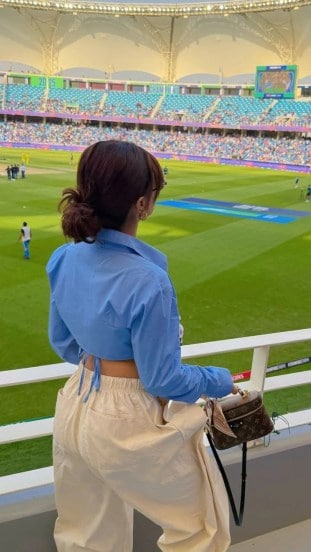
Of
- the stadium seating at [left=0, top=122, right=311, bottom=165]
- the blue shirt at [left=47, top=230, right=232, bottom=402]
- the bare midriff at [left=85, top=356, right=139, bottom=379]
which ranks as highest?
the blue shirt at [left=47, top=230, right=232, bottom=402]

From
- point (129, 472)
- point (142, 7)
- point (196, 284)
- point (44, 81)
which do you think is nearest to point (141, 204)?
point (129, 472)

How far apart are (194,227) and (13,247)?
6033mm

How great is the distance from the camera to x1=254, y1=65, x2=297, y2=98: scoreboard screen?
4896 centimetres

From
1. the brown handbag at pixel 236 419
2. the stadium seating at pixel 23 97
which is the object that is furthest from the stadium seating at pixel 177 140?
the brown handbag at pixel 236 419

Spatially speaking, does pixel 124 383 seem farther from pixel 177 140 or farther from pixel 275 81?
pixel 275 81

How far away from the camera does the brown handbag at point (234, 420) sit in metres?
1.74

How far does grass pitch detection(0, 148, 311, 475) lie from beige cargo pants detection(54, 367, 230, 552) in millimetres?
3081

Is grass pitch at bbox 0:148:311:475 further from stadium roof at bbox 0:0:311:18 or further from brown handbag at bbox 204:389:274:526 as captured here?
stadium roof at bbox 0:0:311:18

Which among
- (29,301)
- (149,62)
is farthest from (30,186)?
(149,62)

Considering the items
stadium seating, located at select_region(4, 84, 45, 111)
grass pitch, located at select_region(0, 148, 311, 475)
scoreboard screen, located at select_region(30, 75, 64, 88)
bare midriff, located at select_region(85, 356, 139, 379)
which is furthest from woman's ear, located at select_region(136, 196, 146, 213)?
scoreboard screen, located at select_region(30, 75, 64, 88)

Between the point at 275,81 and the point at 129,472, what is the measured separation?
2138 inches

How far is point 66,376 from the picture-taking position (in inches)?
79.7

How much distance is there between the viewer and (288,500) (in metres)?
2.41

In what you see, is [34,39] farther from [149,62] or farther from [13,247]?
[13,247]
